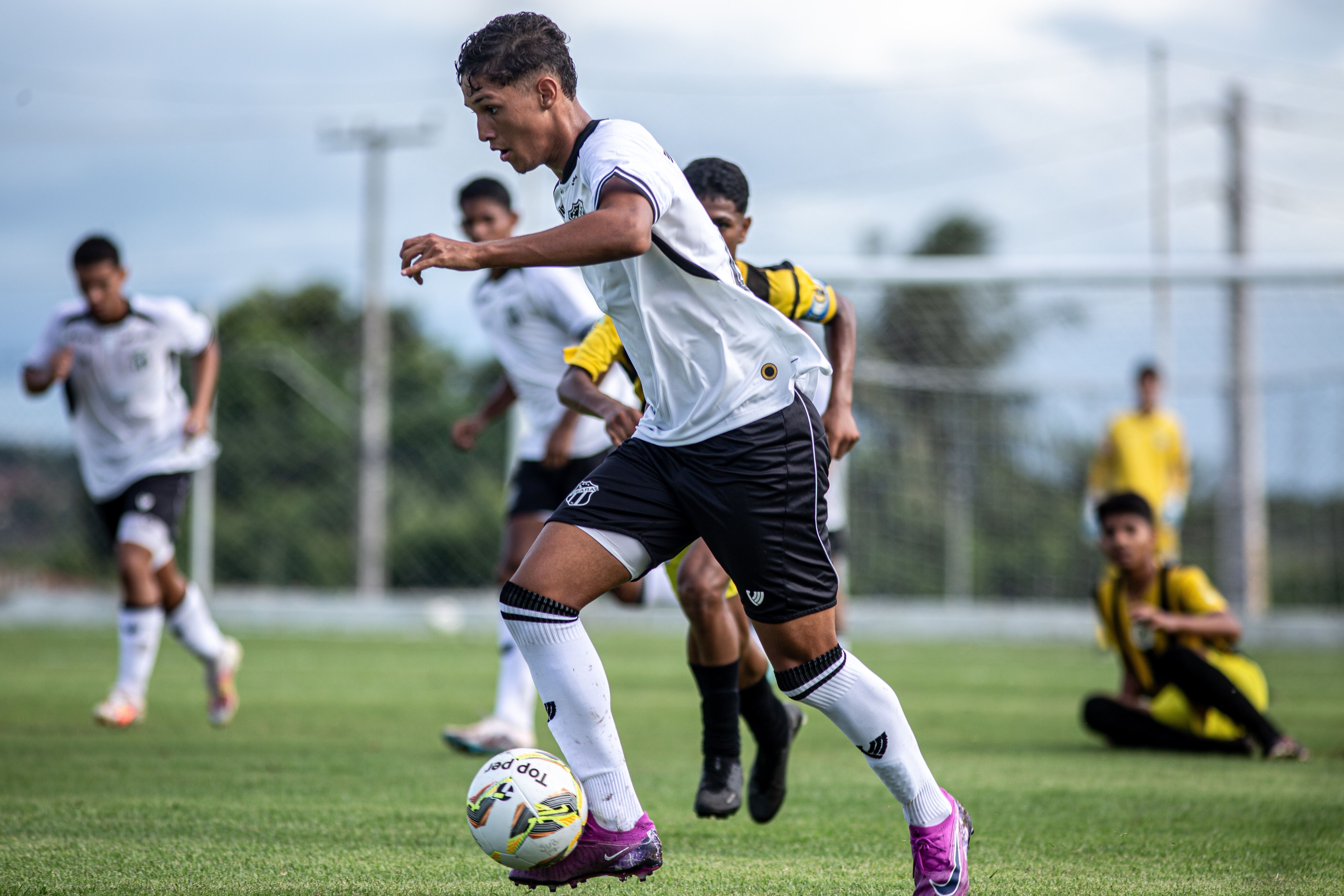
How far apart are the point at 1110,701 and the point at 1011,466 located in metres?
10.8

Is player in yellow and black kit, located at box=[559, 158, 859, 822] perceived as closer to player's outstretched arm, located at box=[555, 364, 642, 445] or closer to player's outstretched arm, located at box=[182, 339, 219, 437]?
player's outstretched arm, located at box=[555, 364, 642, 445]

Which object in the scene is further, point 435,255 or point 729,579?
point 729,579

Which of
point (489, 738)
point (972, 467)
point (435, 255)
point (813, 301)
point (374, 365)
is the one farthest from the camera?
point (374, 365)

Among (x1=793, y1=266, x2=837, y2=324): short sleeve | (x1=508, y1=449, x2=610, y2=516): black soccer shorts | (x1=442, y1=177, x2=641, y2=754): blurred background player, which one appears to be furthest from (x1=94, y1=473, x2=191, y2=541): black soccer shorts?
(x1=793, y1=266, x2=837, y2=324): short sleeve

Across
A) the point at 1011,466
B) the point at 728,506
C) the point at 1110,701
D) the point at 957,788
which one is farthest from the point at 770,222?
the point at 728,506

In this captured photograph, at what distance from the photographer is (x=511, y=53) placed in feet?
10.2

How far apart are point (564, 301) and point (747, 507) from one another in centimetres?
309

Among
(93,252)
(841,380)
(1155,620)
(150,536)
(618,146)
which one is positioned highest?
(93,252)

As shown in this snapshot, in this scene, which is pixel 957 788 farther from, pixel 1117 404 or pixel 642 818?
pixel 1117 404

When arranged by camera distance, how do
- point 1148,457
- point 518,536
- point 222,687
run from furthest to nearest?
point 1148,457 → point 222,687 → point 518,536

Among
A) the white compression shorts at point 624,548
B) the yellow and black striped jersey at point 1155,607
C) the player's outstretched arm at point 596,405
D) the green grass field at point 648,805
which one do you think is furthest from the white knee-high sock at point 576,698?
the yellow and black striped jersey at point 1155,607

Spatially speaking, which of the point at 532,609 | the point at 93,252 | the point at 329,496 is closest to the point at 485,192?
the point at 93,252

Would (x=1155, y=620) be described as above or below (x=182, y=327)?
below

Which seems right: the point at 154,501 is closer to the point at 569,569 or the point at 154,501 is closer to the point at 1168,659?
the point at 569,569
